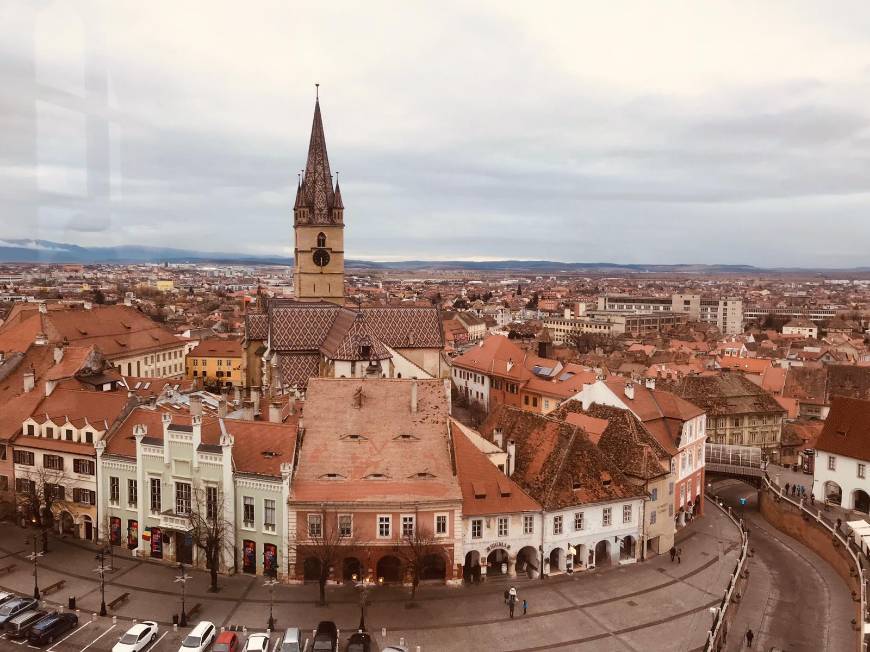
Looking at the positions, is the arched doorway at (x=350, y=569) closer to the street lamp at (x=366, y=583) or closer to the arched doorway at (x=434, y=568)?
the street lamp at (x=366, y=583)

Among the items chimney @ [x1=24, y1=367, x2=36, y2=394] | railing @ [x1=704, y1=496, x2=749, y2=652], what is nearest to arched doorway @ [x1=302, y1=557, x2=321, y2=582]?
railing @ [x1=704, y1=496, x2=749, y2=652]

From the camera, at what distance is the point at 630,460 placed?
54250 millimetres

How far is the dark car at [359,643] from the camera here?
37.1 metres

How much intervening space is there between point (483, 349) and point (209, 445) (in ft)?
223

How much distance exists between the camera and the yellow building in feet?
389

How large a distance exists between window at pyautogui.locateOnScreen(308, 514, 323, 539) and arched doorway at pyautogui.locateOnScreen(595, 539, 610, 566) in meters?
19.3

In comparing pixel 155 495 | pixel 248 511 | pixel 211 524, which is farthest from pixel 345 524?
pixel 155 495

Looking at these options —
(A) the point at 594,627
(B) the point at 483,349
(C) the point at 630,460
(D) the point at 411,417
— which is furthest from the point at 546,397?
(A) the point at 594,627

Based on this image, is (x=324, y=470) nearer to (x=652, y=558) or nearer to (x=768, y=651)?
(x=652, y=558)

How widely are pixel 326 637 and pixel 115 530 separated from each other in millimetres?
20966

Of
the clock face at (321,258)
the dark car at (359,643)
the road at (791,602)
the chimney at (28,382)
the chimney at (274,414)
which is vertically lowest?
the road at (791,602)

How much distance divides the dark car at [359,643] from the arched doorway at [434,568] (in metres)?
8.98

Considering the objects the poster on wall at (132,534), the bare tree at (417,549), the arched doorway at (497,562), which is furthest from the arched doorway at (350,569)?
the poster on wall at (132,534)

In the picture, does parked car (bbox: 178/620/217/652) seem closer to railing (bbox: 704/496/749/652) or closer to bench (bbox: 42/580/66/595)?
bench (bbox: 42/580/66/595)
